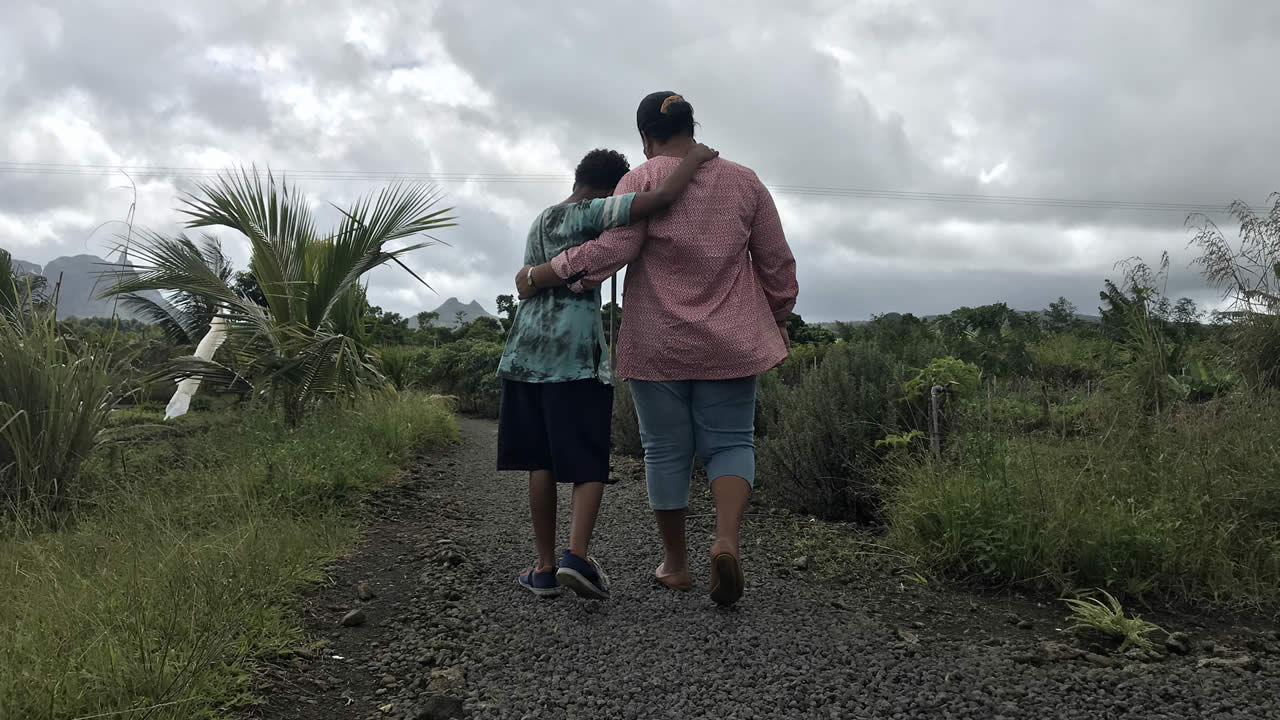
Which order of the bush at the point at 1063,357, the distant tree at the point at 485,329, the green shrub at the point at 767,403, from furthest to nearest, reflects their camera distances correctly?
the distant tree at the point at 485,329 < the bush at the point at 1063,357 < the green shrub at the point at 767,403

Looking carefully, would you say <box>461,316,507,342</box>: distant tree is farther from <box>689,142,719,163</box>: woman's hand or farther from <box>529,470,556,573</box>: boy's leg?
<box>689,142,719,163</box>: woman's hand

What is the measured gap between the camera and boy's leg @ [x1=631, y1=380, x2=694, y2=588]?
114 inches

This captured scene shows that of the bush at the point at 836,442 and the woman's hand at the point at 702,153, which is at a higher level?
the woman's hand at the point at 702,153

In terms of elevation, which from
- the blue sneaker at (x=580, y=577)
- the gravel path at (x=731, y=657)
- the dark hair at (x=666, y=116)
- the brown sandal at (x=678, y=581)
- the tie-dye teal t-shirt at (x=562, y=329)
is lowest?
the gravel path at (x=731, y=657)

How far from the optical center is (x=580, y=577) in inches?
111

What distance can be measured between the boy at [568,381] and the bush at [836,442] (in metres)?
1.75

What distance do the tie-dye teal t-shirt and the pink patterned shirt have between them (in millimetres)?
94

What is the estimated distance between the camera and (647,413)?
2947mm

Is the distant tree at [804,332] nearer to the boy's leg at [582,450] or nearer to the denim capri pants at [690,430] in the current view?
the denim capri pants at [690,430]

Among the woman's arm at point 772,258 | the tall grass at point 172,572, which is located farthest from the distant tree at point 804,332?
the woman's arm at point 772,258

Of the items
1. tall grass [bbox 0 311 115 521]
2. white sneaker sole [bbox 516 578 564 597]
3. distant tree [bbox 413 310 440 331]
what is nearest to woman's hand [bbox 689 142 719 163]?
white sneaker sole [bbox 516 578 564 597]

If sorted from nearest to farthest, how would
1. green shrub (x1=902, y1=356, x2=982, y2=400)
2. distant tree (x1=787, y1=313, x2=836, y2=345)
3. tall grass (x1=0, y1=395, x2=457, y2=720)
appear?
tall grass (x1=0, y1=395, x2=457, y2=720)
green shrub (x1=902, y1=356, x2=982, y2=400)
distant tree (x1=787, y1=313, x2=836, y2=345)

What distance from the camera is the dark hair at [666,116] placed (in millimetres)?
2949

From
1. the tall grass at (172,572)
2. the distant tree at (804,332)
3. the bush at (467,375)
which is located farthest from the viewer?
the bush at (467,375)
